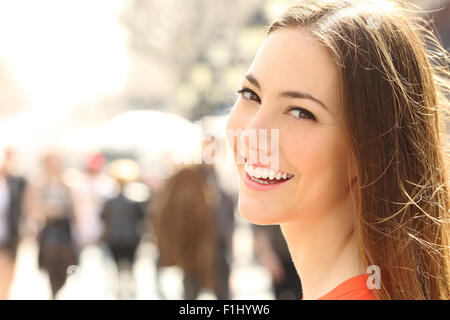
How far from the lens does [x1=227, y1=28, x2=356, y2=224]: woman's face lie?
4.87 ft

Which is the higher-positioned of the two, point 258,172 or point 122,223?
point 122,223

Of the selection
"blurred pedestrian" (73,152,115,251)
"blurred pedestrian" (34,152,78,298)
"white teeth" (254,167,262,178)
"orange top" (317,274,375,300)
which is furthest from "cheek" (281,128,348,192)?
"blurred pedestrian" (73,152,115,251)

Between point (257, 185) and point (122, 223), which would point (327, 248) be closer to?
point (257, 185)

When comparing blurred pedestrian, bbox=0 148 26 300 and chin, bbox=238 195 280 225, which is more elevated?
blurred pedestrian, bbox=0 148 26 300

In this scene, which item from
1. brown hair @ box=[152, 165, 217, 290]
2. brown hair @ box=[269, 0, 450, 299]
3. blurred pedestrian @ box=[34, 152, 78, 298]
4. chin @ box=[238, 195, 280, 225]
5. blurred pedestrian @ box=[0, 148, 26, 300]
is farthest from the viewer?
blurred pedestrian @ box=[0, 148, 26, 300]

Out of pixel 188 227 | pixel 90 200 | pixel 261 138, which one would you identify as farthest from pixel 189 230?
pixel 261 138

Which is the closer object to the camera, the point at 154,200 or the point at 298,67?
the point at 298,67

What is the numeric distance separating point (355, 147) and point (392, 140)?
0.10m

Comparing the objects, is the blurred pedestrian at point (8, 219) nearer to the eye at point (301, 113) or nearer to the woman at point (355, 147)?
the woman at point (355, 147)

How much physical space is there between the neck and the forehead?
1.10 ft

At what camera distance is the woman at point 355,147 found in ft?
4.85

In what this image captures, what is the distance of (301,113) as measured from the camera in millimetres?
1513

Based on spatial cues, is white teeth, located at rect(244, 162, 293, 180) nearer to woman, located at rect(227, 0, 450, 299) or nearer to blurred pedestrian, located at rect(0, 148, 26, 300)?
woman, located at rect(227, 0, 450, 299)

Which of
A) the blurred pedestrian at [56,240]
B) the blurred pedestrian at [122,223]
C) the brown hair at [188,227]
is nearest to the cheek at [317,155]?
the brown hair at [188,227]
